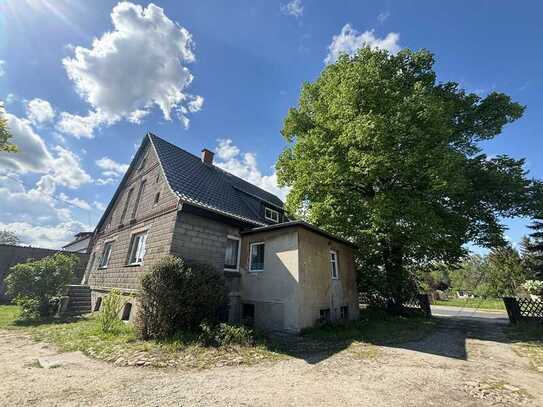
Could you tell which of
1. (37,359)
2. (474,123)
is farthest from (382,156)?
(37,359)

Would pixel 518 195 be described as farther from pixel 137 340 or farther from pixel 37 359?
pixel 37 359

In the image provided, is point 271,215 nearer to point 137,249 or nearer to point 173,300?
point 137,249

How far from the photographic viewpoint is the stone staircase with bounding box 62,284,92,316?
42.7ft

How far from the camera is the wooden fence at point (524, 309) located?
13.2 meters

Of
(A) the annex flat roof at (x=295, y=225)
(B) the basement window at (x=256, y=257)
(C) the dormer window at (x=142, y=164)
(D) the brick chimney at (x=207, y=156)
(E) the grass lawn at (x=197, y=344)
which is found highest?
(D) the brick chimney at (x=207, y=156)

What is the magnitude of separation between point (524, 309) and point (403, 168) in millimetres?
11184

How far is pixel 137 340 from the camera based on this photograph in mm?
7715

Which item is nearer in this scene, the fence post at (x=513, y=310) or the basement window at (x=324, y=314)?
the basement window at (x=324, y=314)

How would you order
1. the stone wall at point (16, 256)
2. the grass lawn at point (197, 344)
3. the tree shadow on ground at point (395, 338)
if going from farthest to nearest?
the stone wall at point (16, 256), the tree shadow on ground at point (395, 338), the grass lawn at point (197, 344)

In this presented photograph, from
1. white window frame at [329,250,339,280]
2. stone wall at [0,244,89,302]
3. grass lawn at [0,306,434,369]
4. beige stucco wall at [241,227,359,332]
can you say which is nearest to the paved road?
grass lawn at [0,306,434,369]

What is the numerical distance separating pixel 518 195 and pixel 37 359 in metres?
20.4

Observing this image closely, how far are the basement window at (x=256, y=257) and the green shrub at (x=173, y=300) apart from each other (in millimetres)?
3094

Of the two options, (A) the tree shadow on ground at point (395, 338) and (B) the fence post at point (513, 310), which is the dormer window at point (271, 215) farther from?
(B) the fence post at point (513, 310)

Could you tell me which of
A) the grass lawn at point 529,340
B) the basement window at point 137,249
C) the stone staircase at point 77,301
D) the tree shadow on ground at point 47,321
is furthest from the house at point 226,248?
the grass lawn at point 529,340
